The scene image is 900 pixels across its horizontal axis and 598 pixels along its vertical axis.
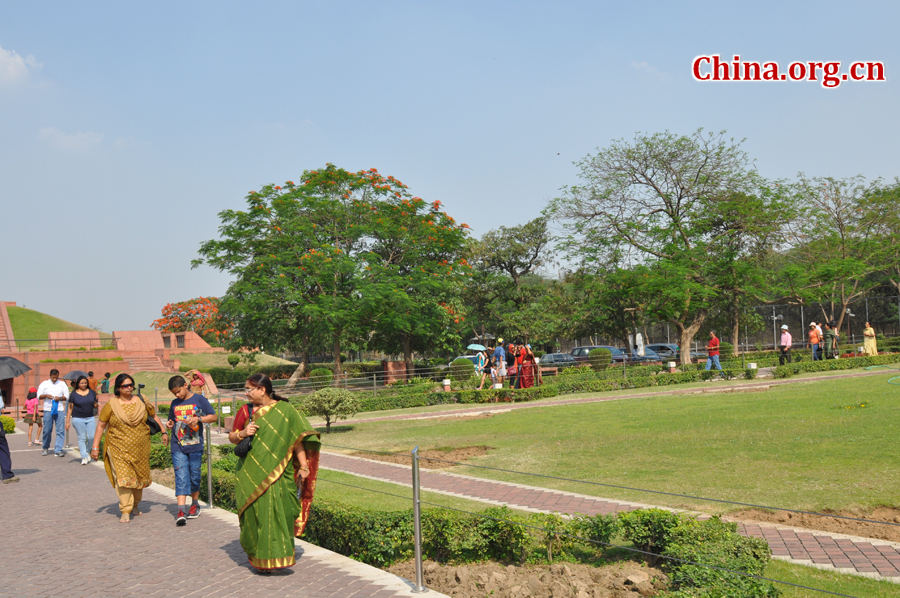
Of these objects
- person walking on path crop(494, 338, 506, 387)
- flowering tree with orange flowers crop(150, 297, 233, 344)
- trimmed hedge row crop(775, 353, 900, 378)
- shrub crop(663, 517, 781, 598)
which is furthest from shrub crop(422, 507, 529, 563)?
flowering tree with orange flowers crop(150, 297, 233, 344)

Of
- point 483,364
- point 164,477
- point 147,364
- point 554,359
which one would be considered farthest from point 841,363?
point 147,364

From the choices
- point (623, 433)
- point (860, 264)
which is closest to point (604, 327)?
point (860, 264)

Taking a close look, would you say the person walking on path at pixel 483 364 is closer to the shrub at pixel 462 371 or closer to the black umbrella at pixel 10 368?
the shrub at pixel 462 371

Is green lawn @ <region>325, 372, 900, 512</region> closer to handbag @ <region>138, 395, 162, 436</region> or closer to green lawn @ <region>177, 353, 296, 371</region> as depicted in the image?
handbag @ <region>138, 395, 162, 436</region>

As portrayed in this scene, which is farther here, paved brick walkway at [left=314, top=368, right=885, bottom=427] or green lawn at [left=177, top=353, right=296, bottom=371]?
green lawn at [left=177, top=353, right=296, bottom=371]

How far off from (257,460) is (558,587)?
99.1 inches

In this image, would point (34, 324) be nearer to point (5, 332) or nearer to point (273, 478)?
point (5, 332)

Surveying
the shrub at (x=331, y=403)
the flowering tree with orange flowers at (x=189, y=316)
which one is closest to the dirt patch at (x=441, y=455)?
the shrub at (x=331, y=403)

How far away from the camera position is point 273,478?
17.6 feet

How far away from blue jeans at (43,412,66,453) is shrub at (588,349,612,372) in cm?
2162

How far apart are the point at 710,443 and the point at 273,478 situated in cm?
742

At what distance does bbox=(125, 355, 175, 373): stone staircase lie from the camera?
38.2m

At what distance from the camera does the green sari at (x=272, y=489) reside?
17.4 ft

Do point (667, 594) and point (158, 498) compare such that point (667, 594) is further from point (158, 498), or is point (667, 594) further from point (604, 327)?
point (604, 327)
